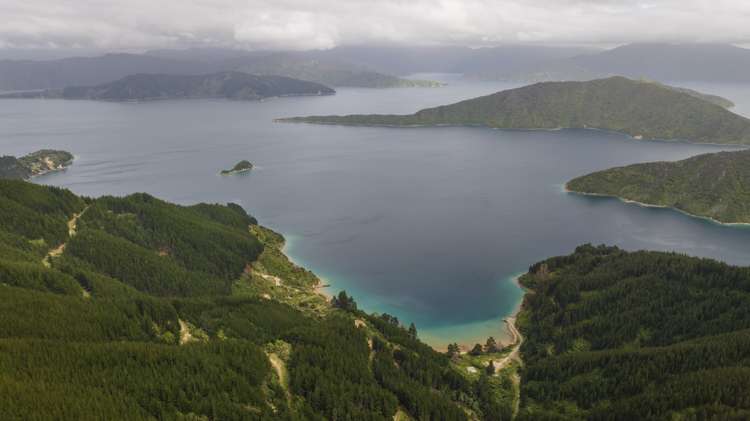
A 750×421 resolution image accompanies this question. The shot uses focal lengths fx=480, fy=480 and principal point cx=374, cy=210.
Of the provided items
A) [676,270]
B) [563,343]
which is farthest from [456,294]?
[676,270]

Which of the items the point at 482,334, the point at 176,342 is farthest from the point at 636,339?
the point at 176,342

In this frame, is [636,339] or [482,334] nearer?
[636,339]

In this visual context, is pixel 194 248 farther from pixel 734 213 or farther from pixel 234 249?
pixel 734 213

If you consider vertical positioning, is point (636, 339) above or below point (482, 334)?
above

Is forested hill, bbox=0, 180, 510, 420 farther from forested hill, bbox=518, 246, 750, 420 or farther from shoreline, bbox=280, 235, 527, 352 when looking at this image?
forested hill, bbox=518, 246, 750, 420

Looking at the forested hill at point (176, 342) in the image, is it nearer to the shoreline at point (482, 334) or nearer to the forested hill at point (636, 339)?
the shoreline at point (482, 334)

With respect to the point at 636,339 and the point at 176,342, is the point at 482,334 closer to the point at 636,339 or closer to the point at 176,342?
the point at 636,339

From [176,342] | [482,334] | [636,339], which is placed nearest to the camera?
[176,342]
